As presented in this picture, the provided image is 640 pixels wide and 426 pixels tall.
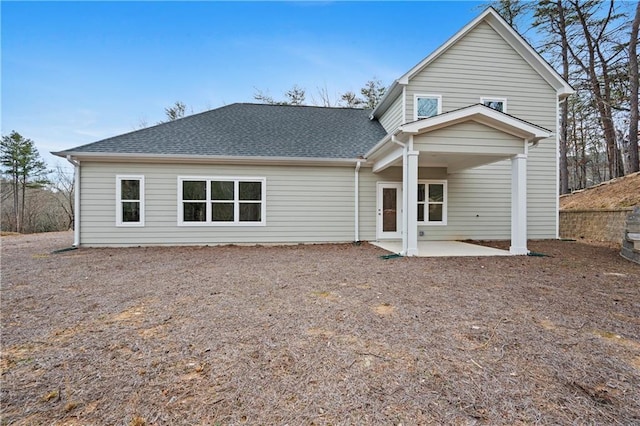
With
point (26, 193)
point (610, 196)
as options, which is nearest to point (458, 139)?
point (610, 196)

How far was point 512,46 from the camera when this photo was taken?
9.71 metres

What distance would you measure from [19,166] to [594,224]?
2730cm

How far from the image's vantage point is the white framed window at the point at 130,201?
27.7 feet

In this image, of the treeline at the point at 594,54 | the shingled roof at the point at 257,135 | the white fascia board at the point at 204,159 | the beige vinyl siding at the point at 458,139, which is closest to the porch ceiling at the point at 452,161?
the beige vinyl siding at the point at 458,139

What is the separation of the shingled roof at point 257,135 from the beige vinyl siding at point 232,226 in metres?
0.47

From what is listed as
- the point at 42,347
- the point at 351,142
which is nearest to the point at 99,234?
the point at 42,347

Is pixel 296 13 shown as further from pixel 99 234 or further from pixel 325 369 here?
pixel 325 369

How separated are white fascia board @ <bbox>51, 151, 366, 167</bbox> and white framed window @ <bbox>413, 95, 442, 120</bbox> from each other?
102 inches

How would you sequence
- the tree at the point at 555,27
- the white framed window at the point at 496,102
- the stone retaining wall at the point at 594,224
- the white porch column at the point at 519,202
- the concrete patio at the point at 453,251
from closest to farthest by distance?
the white porch column at the point at 519,202 → the concrete patio at the point at 453,251 → the stone retaining wall at the point at 594,224 → the white framed window at the point at 496,102 → the tree at the point at 555,27

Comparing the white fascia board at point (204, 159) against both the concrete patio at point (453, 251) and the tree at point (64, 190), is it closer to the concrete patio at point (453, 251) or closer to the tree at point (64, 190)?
the concrete patio at point (453, 251)

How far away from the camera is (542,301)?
3.70 meters

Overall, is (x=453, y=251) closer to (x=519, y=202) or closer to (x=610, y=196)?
(x=519, y=202)

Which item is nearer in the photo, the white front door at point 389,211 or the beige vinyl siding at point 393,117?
the white front door at point 389,211

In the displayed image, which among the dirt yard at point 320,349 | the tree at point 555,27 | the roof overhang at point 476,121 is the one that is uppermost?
the tree at point 555,27
